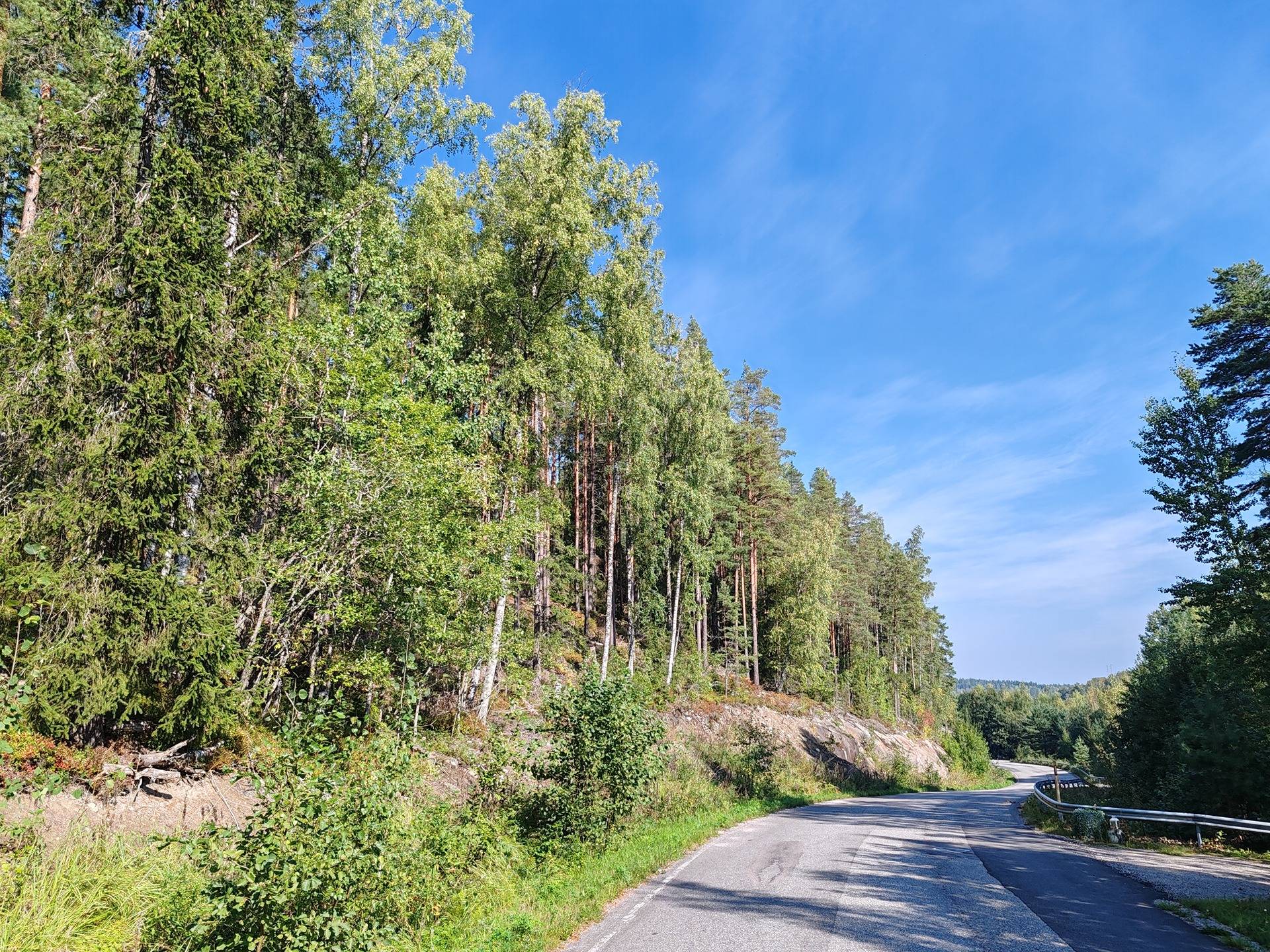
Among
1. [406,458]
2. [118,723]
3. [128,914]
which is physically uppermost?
[406,458]

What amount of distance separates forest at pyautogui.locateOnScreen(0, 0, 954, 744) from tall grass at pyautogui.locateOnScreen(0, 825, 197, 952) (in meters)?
1.55

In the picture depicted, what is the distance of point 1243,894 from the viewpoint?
8.67 m

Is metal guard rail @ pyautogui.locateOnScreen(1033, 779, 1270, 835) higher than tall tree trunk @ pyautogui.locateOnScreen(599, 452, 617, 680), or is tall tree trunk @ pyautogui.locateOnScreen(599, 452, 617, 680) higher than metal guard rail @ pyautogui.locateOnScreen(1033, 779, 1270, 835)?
tall tree trunk @ pyautogui.locateOnScreen(599, 452, 617, 680)

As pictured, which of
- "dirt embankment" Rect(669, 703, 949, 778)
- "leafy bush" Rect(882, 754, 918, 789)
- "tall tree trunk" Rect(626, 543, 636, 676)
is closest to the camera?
"dirt embankment" Rect(669, 703, 949, 778)

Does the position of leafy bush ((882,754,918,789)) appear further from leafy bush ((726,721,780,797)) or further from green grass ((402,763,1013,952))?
green grass ((402,763,1013,952))

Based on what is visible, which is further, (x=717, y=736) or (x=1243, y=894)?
(x=717, y=736)

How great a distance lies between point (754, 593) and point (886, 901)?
98.7 feet

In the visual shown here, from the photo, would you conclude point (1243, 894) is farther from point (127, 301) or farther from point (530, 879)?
point (127, 301)

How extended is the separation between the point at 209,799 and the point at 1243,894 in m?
14.4

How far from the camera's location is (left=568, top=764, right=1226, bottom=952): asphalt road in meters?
6.72

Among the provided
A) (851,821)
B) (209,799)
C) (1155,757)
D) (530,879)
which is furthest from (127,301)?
(1155,757)

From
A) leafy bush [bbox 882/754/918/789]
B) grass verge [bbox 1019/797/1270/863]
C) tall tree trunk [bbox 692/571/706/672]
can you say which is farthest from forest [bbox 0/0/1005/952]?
leafy bush [bbox 882/754/918/789]

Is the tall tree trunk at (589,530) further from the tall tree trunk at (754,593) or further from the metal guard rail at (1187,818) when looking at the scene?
the metal guard rail at (1187,818)

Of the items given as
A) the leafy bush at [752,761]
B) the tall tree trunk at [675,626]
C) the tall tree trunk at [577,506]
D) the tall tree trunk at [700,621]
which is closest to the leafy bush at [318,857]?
the leafy bush at [752,761]
